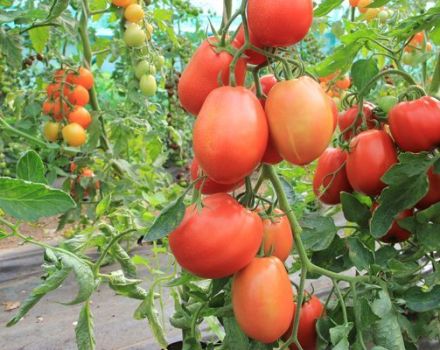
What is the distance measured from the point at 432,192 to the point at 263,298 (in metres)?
0.30

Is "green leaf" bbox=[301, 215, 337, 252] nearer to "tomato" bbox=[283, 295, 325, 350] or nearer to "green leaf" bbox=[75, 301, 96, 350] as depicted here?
"tomato" bbox=[283, 295, 325, 350]

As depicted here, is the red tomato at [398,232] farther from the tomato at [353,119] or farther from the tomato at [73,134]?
the tomato at [73,134]

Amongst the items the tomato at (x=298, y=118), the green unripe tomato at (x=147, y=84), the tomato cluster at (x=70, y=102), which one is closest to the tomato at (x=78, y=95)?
the tomato cluster at (x=70, y=102)

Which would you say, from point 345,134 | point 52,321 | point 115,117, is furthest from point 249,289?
point 115,117

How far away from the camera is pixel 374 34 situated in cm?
83

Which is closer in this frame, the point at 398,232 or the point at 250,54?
the point at 250,54

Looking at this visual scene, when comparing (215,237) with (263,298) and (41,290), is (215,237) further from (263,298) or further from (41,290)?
(41,290)

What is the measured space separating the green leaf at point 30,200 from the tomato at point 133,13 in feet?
4.19

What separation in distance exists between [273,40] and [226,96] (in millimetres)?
75

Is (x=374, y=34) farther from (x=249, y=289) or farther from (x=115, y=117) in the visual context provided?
(x=115, y=117)

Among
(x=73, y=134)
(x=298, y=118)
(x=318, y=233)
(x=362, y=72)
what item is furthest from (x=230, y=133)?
(x=73, y=134)

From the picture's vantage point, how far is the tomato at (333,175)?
0.78 metres

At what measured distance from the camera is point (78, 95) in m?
1.65

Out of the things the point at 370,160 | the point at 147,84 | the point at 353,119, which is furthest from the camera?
the point at 147,84
